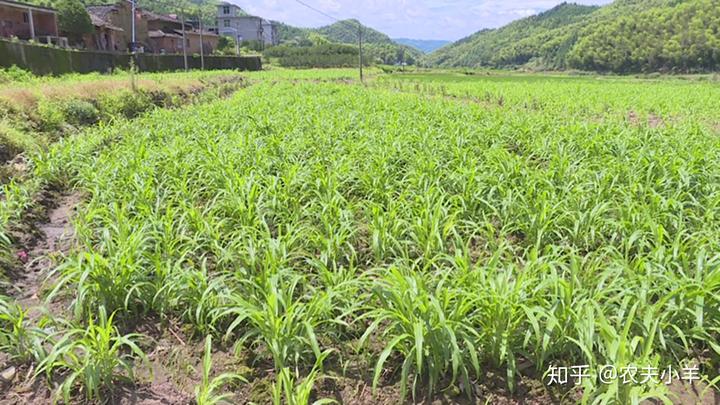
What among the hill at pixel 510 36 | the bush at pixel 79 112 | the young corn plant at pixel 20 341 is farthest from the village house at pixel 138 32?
the hill at pixel 510 36

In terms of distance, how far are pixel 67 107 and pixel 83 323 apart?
31.5 ft

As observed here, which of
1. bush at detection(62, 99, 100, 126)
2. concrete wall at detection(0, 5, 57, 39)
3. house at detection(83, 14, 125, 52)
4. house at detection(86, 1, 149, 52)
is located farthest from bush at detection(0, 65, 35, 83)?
house at detection(86, 1, 149, 52)

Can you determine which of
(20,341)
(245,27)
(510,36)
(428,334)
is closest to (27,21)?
(20,341)

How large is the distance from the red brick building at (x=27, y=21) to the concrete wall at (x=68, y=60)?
4.78 m

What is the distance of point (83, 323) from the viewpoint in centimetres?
300

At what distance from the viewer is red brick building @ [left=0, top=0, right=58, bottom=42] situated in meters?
27.9

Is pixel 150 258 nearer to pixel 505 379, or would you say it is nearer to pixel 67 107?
pixel 505 379

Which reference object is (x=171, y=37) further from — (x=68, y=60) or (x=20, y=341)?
(x=20, y=341)

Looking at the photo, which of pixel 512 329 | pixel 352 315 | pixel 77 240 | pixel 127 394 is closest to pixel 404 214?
pixel 352 315

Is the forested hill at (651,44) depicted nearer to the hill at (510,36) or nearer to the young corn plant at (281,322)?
the hill at (510,36)

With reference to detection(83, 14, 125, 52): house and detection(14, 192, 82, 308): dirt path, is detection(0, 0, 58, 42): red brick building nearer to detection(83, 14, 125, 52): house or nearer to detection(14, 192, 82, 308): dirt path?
detection(83, 14, 125, 52): house

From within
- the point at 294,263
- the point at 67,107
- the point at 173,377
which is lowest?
the point at 173,377

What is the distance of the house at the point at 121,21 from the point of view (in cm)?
4573

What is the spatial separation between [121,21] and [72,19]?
14711 millimetres
